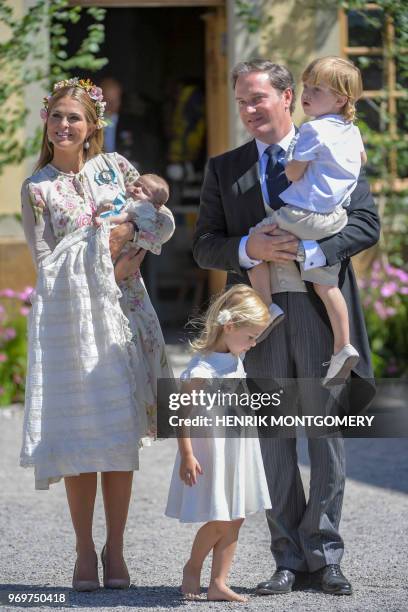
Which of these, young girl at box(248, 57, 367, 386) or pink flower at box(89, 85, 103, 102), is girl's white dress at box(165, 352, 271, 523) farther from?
pink flower at box(89, 85, 103, 102)

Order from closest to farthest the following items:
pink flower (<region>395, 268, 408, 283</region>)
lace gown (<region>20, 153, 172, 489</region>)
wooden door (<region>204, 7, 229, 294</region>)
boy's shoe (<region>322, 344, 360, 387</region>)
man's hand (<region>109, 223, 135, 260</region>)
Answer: boy's shoe (<region>322, 344, 360, 387</region>) < lace gown (<region>20, 153, 172, 489</region>) < man's hand (<region>109, 223, 135, 260</region>) < pink flower (<region>395, 268, 408, 283</region>) < wooden door (<region>204, 7, 229, 294</region>)

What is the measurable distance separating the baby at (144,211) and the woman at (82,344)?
4 cm

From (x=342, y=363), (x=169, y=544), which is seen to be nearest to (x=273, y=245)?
(x=342, y=363)

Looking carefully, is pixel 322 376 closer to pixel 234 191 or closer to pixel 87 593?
pixel 234 191

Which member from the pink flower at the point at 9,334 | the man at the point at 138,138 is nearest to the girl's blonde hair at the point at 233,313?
the pink flower at the point at 9,334

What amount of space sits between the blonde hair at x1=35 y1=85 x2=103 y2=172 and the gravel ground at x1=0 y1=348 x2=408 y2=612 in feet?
5.06

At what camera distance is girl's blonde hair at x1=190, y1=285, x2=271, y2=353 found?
13.6 ft

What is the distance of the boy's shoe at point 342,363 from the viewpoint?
4242mm

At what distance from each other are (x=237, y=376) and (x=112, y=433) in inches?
19.4

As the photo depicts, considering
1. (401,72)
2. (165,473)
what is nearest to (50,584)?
(165,473)

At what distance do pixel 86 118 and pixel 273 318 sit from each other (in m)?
0.99

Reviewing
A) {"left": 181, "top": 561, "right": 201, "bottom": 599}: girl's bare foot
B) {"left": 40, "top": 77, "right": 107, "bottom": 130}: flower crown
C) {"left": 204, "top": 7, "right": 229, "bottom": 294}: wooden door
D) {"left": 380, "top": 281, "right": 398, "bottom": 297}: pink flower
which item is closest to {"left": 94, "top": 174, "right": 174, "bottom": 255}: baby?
{"left": 40, "top": 77, "right": 107, "bottom": 130}: flower crown

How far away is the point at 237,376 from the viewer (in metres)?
4.23

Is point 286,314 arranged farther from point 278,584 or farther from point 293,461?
point 278,584
